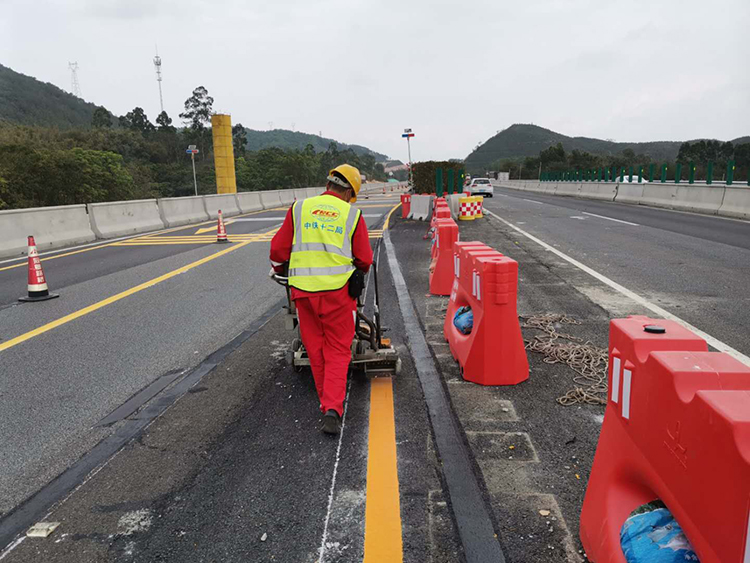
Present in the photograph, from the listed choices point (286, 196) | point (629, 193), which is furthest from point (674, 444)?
point (286, 196)

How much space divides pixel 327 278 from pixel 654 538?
240 cm

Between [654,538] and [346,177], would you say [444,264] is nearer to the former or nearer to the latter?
[346,177]

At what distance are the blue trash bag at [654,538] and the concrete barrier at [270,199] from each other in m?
28.6

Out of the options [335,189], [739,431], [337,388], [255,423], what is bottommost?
[255,423]

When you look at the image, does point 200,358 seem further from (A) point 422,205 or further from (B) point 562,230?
(A) point 422,205

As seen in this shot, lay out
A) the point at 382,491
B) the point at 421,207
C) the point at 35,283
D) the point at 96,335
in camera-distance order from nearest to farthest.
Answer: the point at 382,491
the point at 96,335
the point at 35,283
the point at 421,207

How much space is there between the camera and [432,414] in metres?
3.75

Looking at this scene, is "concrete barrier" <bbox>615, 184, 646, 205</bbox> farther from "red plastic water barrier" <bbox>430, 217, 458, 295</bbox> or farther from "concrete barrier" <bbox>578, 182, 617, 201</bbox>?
"red plastic water barrier" <bbox>430, 217, 458, 295</bbox>

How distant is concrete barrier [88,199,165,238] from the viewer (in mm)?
15523

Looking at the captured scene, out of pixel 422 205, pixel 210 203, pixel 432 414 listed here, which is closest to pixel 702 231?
pixel 422 205

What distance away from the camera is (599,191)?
103 ft

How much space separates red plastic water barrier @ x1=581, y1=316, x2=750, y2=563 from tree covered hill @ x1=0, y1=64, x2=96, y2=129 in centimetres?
15908

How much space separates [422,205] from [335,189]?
50.0 feet

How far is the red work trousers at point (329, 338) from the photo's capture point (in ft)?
12.0
